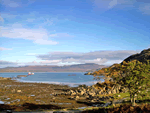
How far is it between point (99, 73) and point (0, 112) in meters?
15.5

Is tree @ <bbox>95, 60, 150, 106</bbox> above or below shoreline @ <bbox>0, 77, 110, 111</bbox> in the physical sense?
above

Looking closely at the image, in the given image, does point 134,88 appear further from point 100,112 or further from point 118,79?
point 100,112

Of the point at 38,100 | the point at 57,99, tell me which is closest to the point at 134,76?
the point at 57,99

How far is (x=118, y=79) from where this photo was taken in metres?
20.7

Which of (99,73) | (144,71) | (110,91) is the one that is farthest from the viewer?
(110,91)

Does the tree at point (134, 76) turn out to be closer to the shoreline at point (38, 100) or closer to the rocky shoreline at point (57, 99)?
the rocky shoreline at point (57, 99)

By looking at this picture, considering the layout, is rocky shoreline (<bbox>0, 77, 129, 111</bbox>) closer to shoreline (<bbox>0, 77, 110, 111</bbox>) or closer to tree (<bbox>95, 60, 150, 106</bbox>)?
shoreline (<bbox>0, 77, 110, 111</bbox>)

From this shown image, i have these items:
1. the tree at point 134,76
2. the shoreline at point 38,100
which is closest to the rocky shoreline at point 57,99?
the shoreline at point 38,100

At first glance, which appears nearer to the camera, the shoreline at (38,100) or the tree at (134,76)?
the tree at (134,76)

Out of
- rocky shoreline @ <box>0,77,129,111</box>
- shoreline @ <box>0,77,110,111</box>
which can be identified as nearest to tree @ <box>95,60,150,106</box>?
rocky shoreline @ <box>0,77,129,111</box>

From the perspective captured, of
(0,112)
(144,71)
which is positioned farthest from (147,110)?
(0,112)

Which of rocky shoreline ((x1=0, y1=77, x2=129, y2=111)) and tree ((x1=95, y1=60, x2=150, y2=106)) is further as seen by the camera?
rocky shoreline ((x1=0, y1=77, x2=129, y2=111))

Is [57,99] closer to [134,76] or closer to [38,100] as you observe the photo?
[38,100]

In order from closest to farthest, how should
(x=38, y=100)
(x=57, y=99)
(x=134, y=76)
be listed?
(x=134, y=76)
(x=38, y=100)
(x=57, y=99)
